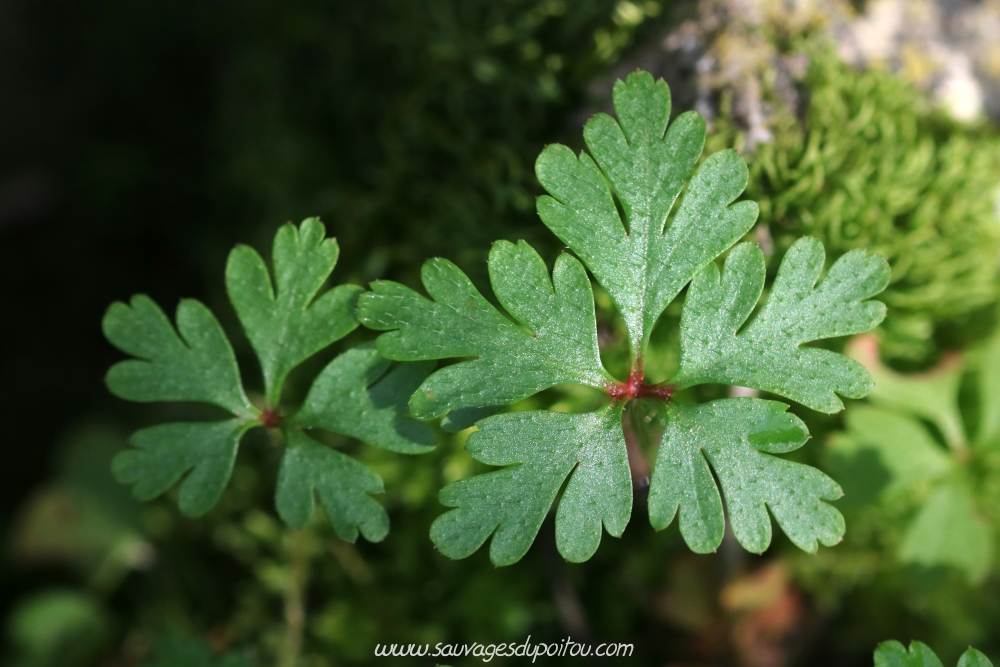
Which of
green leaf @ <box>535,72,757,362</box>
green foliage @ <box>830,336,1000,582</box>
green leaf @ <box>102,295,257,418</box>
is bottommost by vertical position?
green foliage @ <box>830,336,1000,582</box>

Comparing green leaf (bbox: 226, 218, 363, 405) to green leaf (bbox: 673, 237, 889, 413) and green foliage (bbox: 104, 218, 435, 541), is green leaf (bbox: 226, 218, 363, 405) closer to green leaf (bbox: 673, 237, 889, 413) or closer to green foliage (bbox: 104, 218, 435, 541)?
green foliage (bbox: 104, 218, 435, 541)

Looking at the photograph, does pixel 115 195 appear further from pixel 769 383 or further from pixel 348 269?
pixel 769 383

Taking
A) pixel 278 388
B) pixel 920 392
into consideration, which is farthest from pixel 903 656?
pixel 278 388

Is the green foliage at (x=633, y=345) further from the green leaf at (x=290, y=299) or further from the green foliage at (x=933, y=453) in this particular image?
the green foliage at (x=933, y=453)

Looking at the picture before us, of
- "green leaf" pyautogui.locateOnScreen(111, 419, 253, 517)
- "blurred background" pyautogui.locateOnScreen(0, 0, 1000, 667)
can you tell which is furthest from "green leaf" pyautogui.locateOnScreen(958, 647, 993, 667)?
"green leaf" pyautogui.locateOnScreen(111, 419, 253, 517)

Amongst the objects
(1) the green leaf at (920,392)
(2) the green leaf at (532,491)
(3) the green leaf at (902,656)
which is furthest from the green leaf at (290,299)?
(1) the green leaf at (920,392)

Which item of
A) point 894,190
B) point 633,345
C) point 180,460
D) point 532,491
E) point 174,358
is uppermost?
point 894,190

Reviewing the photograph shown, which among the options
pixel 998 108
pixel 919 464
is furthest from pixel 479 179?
pixel 998 108

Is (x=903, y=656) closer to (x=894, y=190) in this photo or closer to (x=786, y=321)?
(x=786, y=321)
